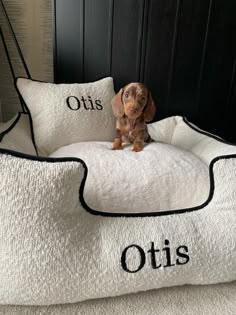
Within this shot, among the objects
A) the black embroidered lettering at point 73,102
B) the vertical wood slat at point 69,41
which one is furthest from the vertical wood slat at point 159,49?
the black embroidered lettering at point 73,102

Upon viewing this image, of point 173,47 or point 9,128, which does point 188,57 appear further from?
point 9,128

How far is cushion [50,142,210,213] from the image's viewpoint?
630 mm

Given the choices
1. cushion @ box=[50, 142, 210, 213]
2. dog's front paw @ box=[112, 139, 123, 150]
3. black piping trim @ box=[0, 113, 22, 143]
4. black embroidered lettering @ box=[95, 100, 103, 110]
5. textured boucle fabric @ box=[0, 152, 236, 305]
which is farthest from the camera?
black embroidered lettering @ box=[95, 100, 103, 110]

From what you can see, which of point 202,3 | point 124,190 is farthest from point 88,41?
→ point 124,190

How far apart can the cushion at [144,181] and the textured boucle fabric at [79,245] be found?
99 mm

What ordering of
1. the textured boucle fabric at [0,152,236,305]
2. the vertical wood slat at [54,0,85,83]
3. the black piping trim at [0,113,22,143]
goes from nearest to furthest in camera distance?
the textured boucle fabric at [0,152,236,305]
the black piping trim at [0,113,22,143]
the vertical wood slat at [54,0,85,83]

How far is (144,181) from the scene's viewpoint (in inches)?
26.1

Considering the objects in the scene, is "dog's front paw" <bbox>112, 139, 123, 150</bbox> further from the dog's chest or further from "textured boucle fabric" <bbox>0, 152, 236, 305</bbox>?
"textured boucle fabric" <bbox>0, 152, 236, 305</bbox>

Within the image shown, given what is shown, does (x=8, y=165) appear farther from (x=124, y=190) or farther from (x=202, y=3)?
(x=202, y=3)

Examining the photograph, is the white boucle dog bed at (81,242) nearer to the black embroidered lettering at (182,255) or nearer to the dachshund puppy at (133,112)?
the black embroidered lettering at (182,255)

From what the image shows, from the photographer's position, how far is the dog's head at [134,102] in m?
0.75

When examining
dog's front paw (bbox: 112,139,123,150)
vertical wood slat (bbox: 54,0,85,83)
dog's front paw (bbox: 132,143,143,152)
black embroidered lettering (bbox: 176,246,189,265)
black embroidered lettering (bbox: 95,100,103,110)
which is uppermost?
vertical wood slat (bbox: 54,0,85,83)

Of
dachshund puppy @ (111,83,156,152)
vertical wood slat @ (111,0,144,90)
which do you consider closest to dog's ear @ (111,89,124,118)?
dachshund puppy @ (111,83,156,152)

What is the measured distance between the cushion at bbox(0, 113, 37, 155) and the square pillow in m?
0.04
